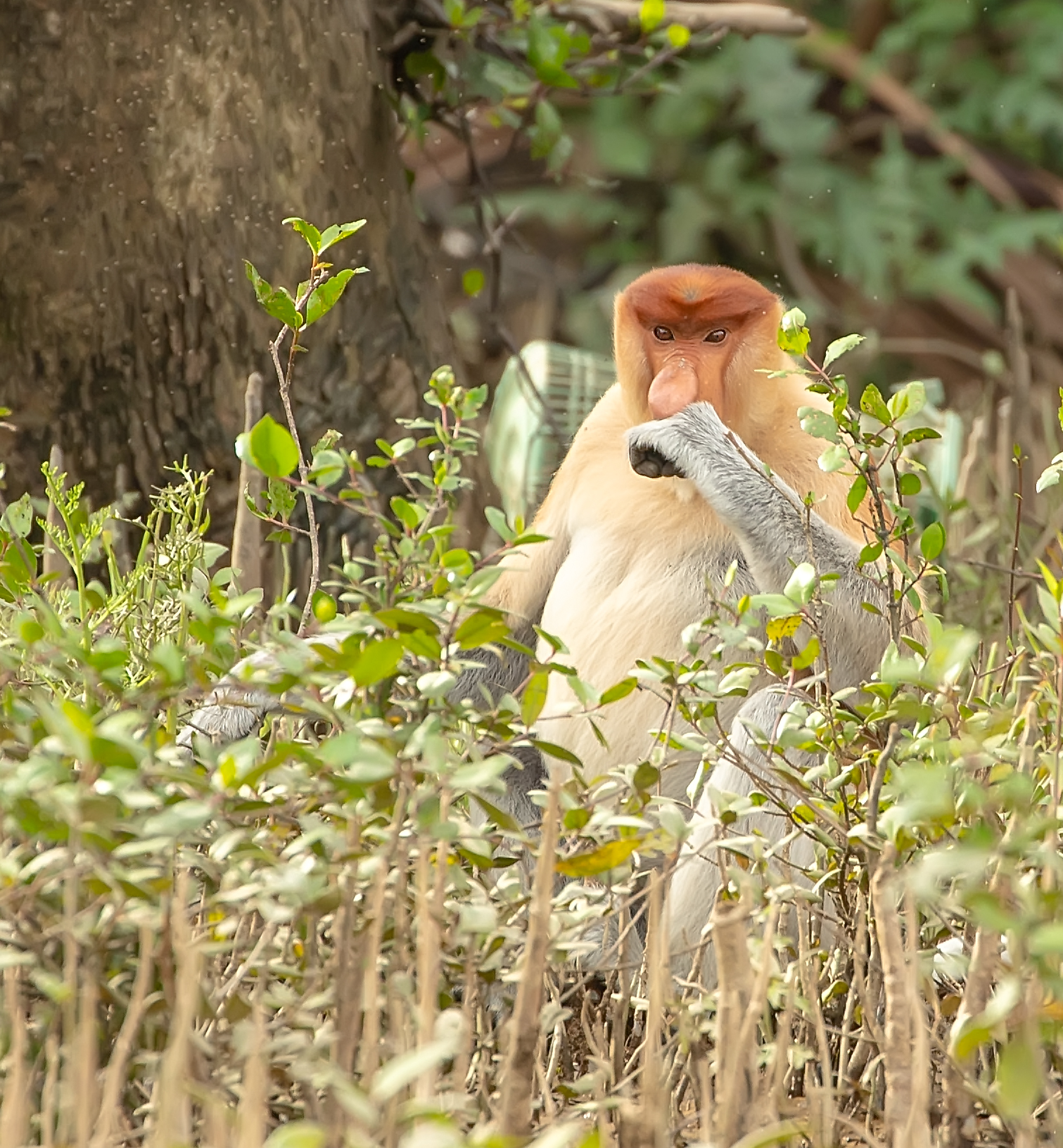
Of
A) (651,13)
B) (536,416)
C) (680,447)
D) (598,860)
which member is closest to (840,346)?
(680,447)

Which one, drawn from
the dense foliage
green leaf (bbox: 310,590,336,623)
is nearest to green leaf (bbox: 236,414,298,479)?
the dense foliage

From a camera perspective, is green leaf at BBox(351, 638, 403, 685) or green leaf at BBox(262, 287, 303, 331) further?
green leaf at BBox(262, 287, 303, 331)

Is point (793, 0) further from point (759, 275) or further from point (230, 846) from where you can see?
point (230, 846)

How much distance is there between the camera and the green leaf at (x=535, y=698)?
1.26 m

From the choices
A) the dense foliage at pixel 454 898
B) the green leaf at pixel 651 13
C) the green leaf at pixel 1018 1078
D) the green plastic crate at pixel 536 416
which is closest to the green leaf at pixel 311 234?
the dense foliage at pixel 454 898

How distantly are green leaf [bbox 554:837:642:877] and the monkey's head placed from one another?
963 mm

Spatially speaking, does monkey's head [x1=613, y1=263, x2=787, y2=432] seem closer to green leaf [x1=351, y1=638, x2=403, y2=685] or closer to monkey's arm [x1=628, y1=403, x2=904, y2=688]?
monkey's arm [x1=628, y1=403, x2=904, y2=688]

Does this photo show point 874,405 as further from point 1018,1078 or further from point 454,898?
point 1018,1078

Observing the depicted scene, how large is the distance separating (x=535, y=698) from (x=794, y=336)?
0.47 m

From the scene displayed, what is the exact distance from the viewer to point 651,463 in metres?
1.97

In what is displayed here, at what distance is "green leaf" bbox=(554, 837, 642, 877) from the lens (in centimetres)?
121

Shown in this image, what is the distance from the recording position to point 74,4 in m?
2.44

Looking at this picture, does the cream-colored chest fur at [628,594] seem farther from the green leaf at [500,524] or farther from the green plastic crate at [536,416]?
the green plastic crate at [536,416]

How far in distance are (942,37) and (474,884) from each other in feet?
21.3
